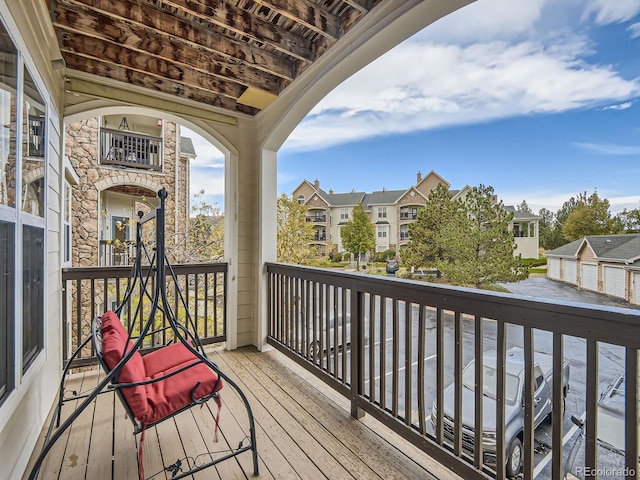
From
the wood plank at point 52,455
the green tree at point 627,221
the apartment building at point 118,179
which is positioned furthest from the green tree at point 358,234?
the apartment building at point 118,179

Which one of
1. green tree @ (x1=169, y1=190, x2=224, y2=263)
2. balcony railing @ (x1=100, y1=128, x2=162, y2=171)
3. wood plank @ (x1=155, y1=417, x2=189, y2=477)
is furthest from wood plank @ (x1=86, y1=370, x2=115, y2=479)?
balcony railing @ (x1=100, y1=128, x2=162, y2=171)

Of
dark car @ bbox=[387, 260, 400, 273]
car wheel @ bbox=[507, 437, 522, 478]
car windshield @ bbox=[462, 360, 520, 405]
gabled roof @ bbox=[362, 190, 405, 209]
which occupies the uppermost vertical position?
gabled roof @ bbox=[362, 190, 405, 209]

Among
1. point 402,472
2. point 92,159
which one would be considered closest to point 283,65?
point 402,472

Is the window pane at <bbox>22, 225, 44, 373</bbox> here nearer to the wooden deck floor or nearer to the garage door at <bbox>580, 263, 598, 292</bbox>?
the wooden deck floor

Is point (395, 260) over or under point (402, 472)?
over

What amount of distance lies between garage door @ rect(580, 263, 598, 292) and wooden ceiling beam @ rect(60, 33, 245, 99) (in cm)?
336

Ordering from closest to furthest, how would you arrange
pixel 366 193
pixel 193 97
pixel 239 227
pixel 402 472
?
1. pixel 402 472
2. pixel 193 97
3. pixel 239 227
4. pixel 366 193

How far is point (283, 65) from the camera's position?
118 inches

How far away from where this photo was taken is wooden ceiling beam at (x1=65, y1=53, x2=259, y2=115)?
2.86 m

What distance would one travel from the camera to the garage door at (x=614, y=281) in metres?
1.39

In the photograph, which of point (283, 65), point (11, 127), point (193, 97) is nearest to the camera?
point (11, 127)

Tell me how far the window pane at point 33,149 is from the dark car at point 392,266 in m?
2.32

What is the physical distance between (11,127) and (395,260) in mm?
2493

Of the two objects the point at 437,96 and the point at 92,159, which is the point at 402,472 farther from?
the point at 92,159
